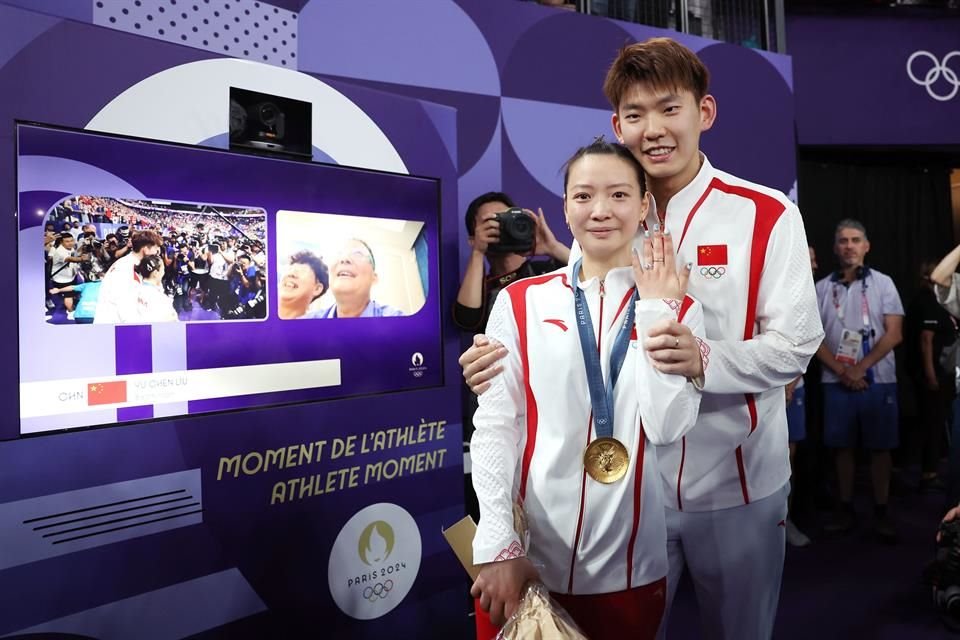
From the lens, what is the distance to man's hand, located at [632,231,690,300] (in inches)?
46.0

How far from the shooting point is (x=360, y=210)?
2305 millimetres

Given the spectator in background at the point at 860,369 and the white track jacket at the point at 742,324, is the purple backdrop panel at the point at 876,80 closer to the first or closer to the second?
the spectator in background at the point at 860,369

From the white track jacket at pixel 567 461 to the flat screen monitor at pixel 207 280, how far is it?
1.03m

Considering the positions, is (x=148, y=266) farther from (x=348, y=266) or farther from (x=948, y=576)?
(x=948, y=576)

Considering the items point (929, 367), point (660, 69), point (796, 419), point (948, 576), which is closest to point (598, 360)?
point (660, 69)

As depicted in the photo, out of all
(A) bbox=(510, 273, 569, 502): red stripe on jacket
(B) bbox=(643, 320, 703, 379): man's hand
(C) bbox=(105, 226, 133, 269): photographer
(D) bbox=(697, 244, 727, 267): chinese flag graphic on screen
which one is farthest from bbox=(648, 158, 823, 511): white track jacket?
(C) bbox=(105, 226, 133, 269): photographer

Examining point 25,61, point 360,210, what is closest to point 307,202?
point 360,210

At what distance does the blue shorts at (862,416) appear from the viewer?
13.5 feet

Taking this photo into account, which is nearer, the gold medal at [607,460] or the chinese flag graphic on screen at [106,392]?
the gold medal at [607,460]

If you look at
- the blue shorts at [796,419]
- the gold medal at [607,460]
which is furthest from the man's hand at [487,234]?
the blue shorts at [796,419]

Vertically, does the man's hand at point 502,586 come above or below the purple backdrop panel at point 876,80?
below

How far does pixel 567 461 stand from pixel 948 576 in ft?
8.08

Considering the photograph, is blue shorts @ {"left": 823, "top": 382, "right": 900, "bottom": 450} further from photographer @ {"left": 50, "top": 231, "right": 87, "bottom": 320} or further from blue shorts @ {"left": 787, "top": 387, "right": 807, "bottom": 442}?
photographer @ {"left": 50, "top": 231, "right": 87, "bottom": 320}

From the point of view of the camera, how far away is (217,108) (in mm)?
1962
